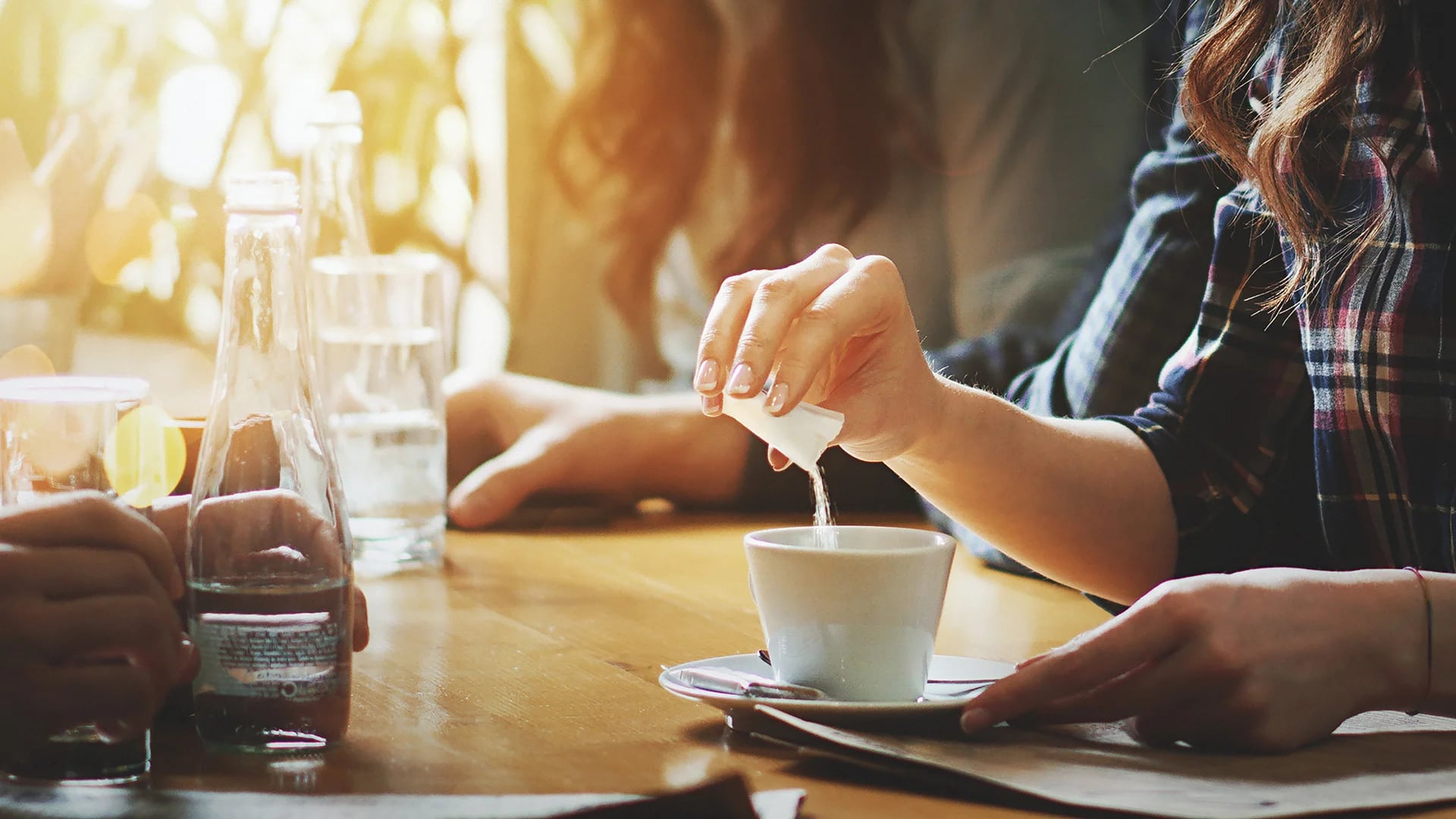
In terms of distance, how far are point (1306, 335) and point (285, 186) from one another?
0.69m

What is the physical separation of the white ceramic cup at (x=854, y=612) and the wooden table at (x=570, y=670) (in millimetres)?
56

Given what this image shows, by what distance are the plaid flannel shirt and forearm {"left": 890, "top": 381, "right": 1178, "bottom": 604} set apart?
0.09 feet

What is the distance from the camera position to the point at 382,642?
900mm

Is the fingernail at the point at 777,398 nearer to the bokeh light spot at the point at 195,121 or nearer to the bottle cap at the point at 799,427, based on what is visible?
the bottle cap at the point at 799,427

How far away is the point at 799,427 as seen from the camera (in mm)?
733

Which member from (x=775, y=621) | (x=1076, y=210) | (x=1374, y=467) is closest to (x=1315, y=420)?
(x=1374, y=467)

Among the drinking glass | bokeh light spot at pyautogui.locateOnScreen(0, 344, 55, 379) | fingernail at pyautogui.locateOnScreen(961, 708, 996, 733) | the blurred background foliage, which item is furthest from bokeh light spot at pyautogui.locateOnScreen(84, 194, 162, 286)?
fingernail at pyautogui.locateOnScreen(961, 708, 996, 733)

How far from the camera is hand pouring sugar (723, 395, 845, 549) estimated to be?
73 cm

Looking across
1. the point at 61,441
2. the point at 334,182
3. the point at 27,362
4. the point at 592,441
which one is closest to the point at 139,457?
the point at 61,441

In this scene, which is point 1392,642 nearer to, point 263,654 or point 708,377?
point 708,377

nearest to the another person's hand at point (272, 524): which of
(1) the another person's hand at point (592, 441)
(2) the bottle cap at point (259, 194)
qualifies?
(2) the bottle cap at point (259, 194)

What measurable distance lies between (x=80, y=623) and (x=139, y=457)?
0.30 feet

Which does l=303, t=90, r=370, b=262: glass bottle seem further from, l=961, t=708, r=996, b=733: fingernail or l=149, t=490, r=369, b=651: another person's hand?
l=961, t=708, r=996, b=733: fingernail

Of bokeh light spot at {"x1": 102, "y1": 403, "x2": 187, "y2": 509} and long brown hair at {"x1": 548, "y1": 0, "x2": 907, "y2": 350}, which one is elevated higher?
long brown hair at {"x1": 548, "y1": 0, "x2": 907, "y2": 350}
